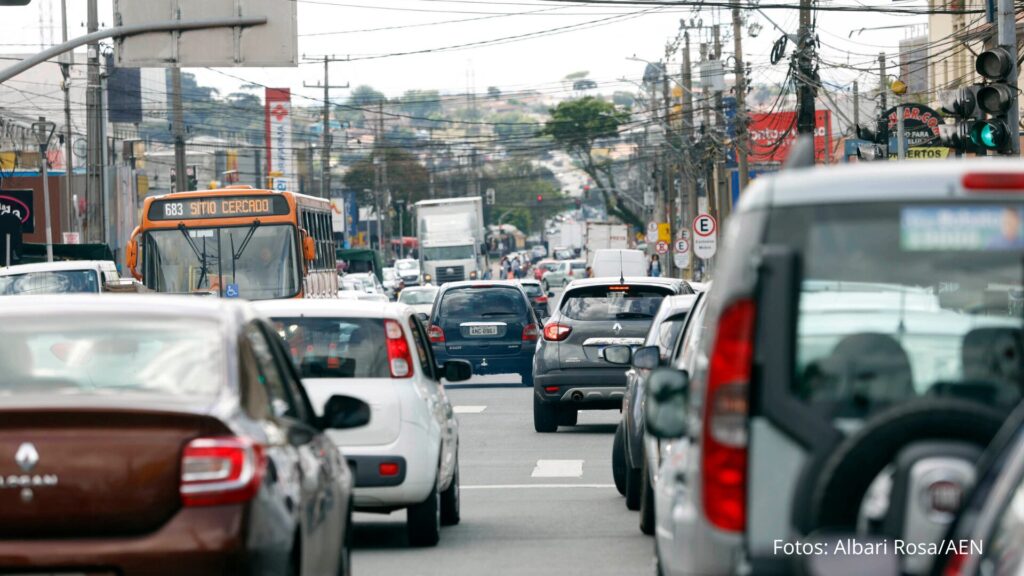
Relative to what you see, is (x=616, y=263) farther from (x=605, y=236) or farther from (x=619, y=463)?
(x=619, y=463)

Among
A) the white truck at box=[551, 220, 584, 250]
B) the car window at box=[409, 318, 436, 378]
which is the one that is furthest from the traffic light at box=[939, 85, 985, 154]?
the white truck at box=[551, 220, 584, 250]

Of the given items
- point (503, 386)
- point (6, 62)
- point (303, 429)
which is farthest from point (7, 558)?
point (6, 62)

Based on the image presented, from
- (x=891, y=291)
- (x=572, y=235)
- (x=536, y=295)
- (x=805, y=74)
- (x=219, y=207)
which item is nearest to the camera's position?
(x=891, y=291)

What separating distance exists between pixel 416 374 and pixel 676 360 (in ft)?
5.44

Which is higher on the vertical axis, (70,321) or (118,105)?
(118,105)

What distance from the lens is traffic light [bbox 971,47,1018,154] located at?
19.3 meters

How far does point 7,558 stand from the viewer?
566 cm

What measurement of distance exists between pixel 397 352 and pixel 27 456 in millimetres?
5385

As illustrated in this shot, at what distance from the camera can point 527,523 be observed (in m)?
12.4

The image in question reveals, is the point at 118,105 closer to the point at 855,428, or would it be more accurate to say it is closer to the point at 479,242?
the point at 479,242

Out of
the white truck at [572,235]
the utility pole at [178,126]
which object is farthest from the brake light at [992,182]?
the white truck at [572,235]

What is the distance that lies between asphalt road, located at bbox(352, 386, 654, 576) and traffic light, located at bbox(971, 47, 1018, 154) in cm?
542

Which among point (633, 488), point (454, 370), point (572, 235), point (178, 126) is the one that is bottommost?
point (572, 235)

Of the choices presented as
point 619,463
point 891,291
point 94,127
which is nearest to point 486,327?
point 94,127
